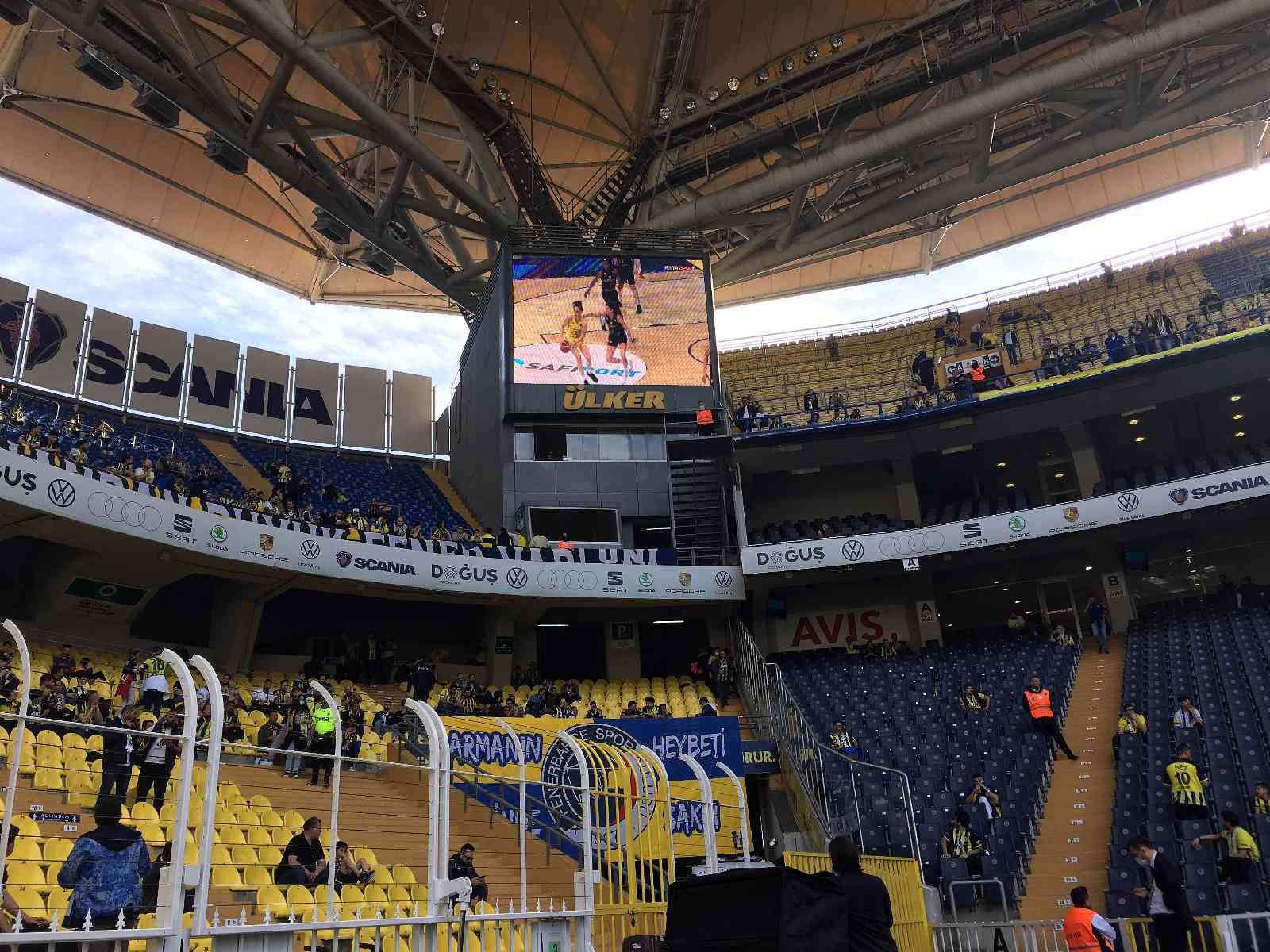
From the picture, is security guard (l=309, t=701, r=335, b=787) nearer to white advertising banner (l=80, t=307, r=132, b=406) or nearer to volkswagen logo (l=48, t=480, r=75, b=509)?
volkswagen logo (l=48, t=480, r=75, b=509)

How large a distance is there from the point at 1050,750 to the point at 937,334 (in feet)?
81.9

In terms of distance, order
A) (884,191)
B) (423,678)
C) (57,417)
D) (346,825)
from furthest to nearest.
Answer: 1. (884,191)
2. (57,417)
3. (423,678)
4. (346,825)

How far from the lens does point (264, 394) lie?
129 feet

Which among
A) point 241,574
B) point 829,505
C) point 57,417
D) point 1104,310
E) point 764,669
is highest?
point 1104,310

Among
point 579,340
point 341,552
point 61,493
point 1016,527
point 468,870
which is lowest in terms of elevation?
point 468,870

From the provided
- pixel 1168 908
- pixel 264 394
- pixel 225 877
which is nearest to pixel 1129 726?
pixel 1168 908

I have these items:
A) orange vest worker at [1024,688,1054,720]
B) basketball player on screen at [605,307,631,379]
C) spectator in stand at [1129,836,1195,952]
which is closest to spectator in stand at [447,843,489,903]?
spectator in stand at [1129,836,1195,952]

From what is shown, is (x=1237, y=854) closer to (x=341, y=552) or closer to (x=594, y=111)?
(x=341, y=552)

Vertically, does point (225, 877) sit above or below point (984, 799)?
below

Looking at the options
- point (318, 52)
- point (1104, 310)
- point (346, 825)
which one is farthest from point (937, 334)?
point (346, 825)

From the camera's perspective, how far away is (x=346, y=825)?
9734mm

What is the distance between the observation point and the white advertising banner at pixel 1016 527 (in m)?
27.7

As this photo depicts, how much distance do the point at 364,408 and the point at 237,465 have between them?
25.0ft

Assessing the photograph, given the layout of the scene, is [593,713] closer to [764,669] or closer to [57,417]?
[764,669]
